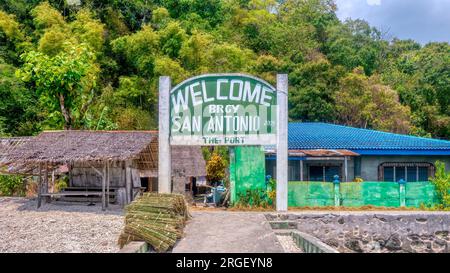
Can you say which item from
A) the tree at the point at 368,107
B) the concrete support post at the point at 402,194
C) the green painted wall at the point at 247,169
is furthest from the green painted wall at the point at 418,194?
the tree at the point at 368,107

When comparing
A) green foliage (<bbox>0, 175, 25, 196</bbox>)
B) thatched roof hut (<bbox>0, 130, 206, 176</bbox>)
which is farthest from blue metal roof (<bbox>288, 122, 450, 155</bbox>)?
green foliage (<bbox>0, 175, 25, 196</bbox>)

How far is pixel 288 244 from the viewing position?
1288 cm

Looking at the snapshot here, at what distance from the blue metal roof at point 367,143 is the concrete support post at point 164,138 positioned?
7.44 meters

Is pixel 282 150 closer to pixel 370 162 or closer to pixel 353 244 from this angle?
pixel 353 244

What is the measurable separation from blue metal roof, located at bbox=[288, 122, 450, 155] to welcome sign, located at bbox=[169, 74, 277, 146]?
6.15 meters

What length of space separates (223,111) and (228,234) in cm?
519

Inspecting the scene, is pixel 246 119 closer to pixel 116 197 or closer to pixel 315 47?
pixel 116 197

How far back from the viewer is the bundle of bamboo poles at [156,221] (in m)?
11.0

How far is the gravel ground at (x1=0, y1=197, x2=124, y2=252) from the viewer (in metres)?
13.1

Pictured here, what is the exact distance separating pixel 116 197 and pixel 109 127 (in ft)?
31.0

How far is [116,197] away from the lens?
19297 mm

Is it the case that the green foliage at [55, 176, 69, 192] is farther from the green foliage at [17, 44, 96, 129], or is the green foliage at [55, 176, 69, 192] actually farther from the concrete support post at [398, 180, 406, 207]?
the concrete support post at [398, 180, 406, 207]

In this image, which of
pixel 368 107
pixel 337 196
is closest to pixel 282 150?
pixel 337 196
